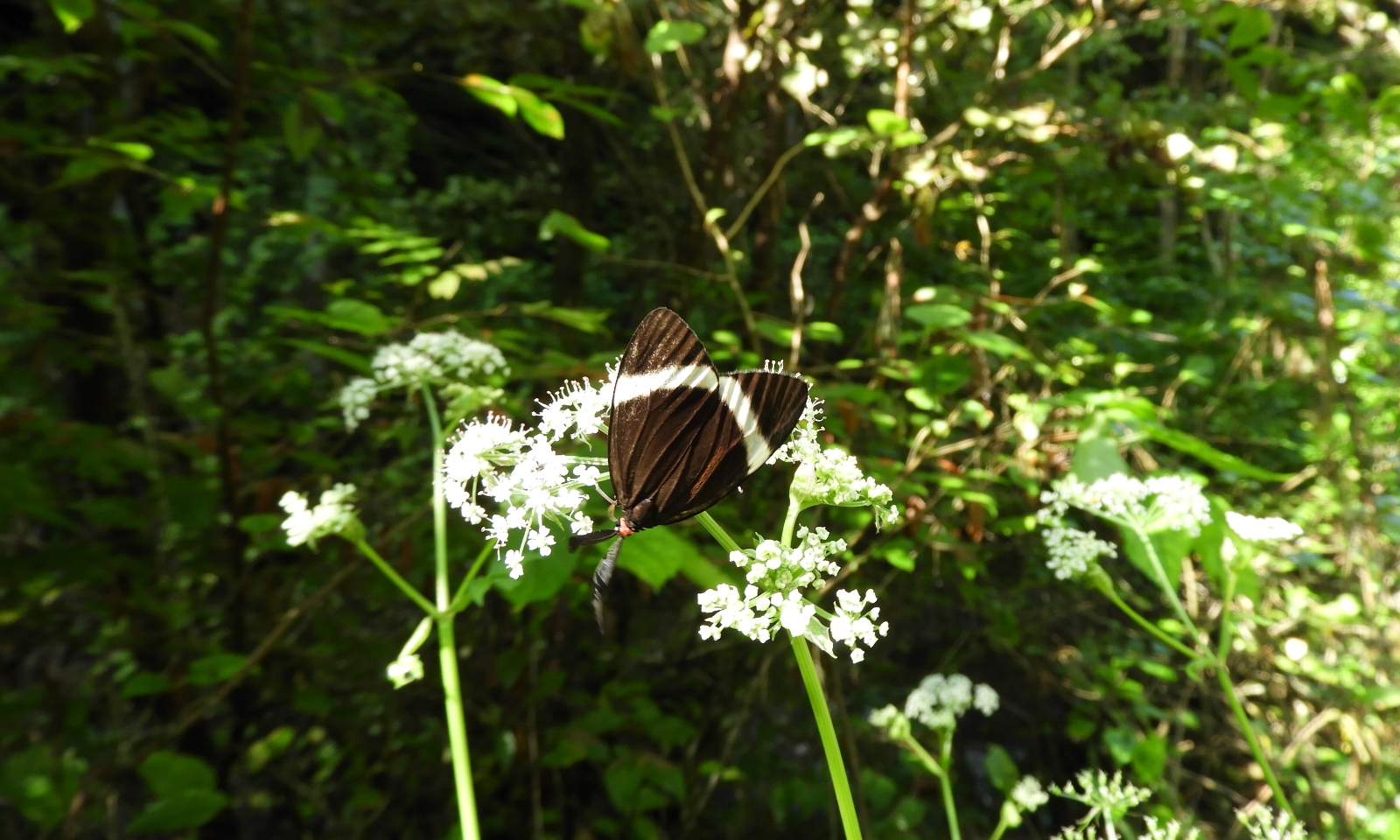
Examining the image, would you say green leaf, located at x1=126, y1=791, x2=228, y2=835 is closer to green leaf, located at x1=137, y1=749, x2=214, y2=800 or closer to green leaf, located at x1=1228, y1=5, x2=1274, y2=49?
green leaf, located at x1=137, y1=749, x2=214, y2=800

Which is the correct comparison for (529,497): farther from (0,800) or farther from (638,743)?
(0,800)

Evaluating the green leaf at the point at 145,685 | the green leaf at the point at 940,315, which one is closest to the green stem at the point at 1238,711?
the green leaf at the point at 940,315

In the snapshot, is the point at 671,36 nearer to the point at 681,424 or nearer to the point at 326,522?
the point at 326,522

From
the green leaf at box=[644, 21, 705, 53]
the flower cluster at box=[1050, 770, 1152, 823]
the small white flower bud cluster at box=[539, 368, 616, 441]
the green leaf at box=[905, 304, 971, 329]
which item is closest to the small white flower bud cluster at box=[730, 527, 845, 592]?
the small white flower bud cluster at box=[539, 368, 616, 441]

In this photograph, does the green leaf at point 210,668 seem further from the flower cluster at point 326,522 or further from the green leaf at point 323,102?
the green leaf at point 323,102

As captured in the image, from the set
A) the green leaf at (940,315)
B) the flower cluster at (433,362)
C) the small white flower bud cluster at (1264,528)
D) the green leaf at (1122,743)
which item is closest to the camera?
the small white flower bud cluster at (1264,528)

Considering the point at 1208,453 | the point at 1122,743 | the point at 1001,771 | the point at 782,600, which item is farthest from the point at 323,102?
the point at 1122,743

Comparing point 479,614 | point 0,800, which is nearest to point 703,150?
point 479,614
